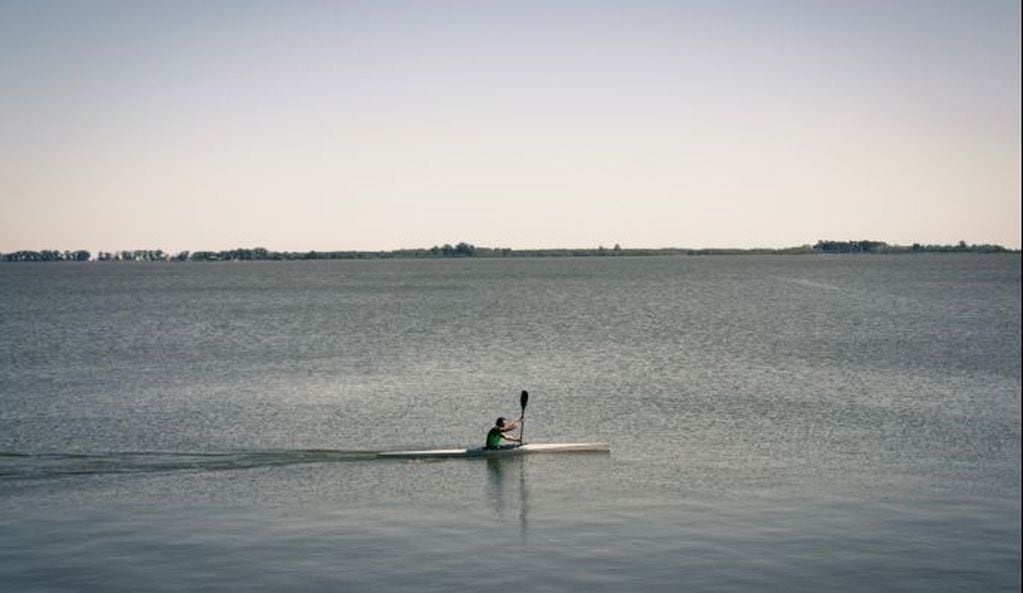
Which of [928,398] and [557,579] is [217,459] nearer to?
[557,579]

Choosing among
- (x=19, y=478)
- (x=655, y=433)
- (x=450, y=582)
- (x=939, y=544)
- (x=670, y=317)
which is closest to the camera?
(x=450, y=582)

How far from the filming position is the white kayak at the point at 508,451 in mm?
34031

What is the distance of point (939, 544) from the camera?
24.0 m

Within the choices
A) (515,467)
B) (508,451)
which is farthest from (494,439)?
(515,467)

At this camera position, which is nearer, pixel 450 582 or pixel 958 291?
pixel 450 582

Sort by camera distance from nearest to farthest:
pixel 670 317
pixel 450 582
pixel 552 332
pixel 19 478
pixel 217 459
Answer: pixel 450 582 → pixel 19 478 → pixel 217 459 → pixel 552 332 → pixel 670 317

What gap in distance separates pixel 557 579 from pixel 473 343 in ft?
175

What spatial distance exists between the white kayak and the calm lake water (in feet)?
1.71

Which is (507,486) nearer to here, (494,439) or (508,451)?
(508,451)

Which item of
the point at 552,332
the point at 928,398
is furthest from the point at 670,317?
the point at 928,398

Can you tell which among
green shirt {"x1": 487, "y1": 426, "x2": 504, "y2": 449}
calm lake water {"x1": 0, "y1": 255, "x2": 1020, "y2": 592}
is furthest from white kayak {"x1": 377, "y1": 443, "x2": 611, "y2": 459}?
calm lake water {"x1": 0, "y1": 255, "x2": 1020, "y2": 592}

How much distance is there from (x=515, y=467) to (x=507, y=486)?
2.50m

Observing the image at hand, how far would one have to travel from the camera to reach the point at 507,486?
100ft

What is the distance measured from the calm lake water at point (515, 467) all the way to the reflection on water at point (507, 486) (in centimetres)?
14
